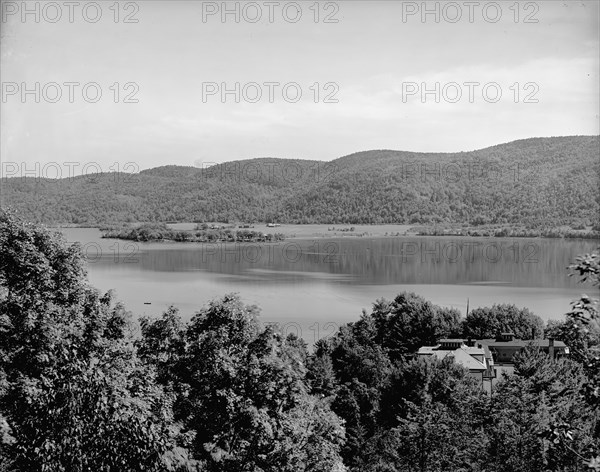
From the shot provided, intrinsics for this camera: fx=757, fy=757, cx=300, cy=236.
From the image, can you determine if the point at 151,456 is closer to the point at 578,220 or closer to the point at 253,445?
the point at 253,445

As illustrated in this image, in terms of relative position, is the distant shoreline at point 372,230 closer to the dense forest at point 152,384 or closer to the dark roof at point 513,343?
the dark roof at point 513,343

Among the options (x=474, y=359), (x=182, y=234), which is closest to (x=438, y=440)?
(x=474, y=359)

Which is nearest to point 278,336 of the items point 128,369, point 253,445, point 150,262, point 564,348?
point 253,445

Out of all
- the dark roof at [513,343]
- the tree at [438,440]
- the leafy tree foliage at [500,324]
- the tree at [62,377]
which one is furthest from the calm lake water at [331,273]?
the tree at [62,377]

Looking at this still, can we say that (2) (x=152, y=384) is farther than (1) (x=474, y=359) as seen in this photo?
No

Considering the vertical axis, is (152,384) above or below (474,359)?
above

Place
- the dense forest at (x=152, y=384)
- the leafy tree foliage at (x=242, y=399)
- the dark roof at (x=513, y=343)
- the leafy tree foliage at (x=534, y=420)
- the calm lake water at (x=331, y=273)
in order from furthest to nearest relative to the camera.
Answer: the calm lake water at (x=331, y=273), the dark roof at (x=513, y=343), the leafy tree foliage at (x=534, y=420), the leafy tree foliage at (x=242, y=399), the dense forest at (x=152, y=384)

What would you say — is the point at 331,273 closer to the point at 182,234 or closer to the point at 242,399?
the point at 182,234

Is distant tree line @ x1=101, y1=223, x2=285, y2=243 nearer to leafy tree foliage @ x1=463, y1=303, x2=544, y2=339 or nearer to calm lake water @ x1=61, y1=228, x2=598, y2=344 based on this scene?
calm lake water @ x1=61, y1=228, x2=598, y2=344
